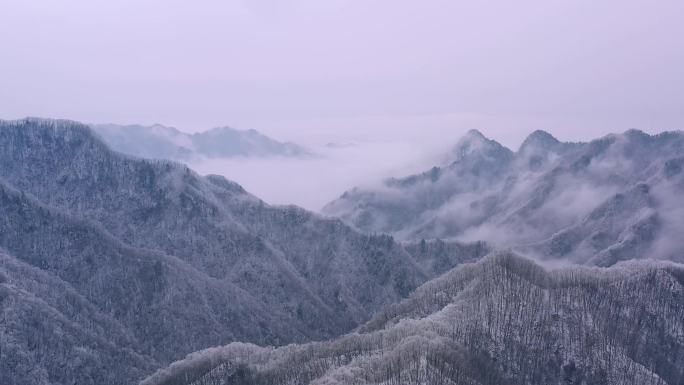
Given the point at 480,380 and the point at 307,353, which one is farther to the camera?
the point at 307,353

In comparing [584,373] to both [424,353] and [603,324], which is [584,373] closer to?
[603,324]

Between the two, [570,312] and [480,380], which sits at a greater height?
[570,312]

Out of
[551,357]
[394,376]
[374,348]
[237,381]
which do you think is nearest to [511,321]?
[551,357]

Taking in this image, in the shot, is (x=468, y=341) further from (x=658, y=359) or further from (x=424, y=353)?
(x=658, y=359)

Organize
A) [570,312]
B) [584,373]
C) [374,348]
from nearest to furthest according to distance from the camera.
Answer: [374,348], [584,373], [570,312]

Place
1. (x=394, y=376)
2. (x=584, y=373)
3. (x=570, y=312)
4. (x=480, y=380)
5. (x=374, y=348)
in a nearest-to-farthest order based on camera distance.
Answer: (x=394, y=376) → (x=480, y=380) → (x=374, y=348) → (x=584, y=373) → (x=570, y=312)

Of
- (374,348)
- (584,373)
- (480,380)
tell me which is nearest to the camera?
(480,380)

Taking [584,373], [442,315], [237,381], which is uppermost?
[442,315]

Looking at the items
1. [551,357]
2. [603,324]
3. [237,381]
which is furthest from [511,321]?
[237,381]

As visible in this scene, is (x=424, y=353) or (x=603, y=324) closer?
(x=424, y=353)
